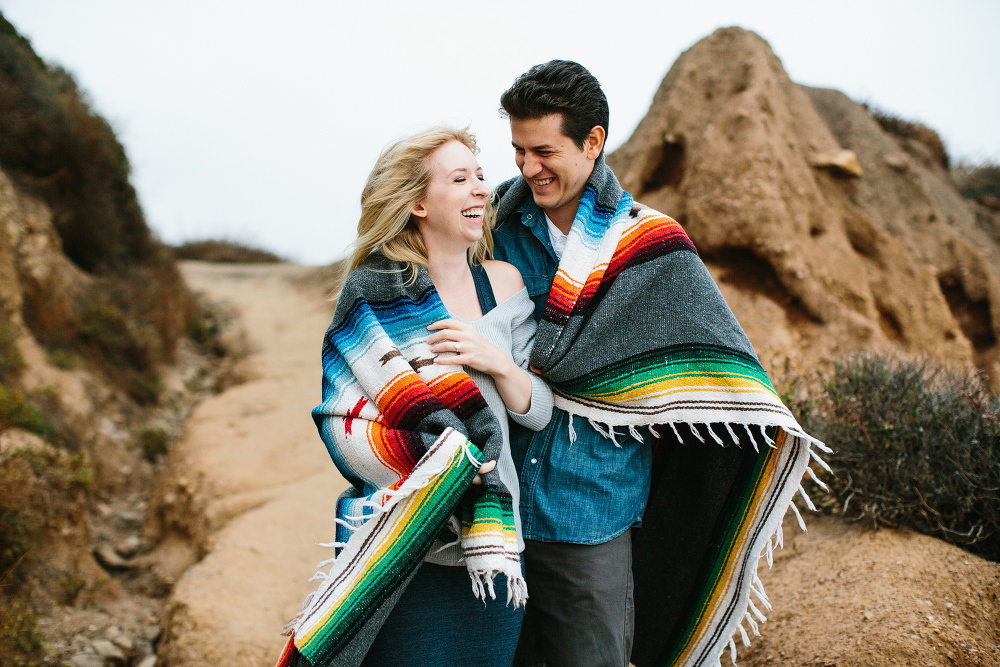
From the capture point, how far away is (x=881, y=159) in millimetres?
6355

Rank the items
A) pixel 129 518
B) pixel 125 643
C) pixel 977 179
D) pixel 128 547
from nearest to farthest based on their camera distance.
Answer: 1. pixel 125 643
2. pixel 128 547
3. pixel 129 518
4. pixel 977 179

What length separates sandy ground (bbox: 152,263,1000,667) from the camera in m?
2.58

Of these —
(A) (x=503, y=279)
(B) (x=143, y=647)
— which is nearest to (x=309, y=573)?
(B) (x=143, y=647)

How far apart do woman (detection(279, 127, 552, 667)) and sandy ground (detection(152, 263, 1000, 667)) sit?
1.59m

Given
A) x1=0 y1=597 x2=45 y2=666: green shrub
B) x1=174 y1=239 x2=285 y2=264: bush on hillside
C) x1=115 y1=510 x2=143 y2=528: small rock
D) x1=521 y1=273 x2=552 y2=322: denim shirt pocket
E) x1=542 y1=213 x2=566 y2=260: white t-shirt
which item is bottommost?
x1=174 y1=239 x2=285 y2=264: bush on hillside

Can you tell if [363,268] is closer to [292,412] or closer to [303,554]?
[303,554]

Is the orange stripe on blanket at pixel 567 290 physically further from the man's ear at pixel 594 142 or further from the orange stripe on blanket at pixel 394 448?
the orange stripe on blanket at pixel 394 448

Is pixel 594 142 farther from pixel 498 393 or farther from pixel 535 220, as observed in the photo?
pixel 498 393

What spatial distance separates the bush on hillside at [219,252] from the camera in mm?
21125

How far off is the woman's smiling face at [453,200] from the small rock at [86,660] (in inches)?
137

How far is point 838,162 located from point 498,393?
4.87 meters

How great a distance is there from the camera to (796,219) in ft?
15.9

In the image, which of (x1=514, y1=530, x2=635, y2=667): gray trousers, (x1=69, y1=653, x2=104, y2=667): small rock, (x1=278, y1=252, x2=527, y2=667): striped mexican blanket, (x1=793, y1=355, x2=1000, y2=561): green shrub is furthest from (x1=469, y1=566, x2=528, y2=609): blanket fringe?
(x1=69, y1=653, x2=104, y2=667): small rock

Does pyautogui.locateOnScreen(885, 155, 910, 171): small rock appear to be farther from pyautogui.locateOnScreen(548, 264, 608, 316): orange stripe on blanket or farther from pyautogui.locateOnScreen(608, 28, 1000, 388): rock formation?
pyautogui.locateOnScreen(548, 264, 608, 316): orange stripe on blanket
